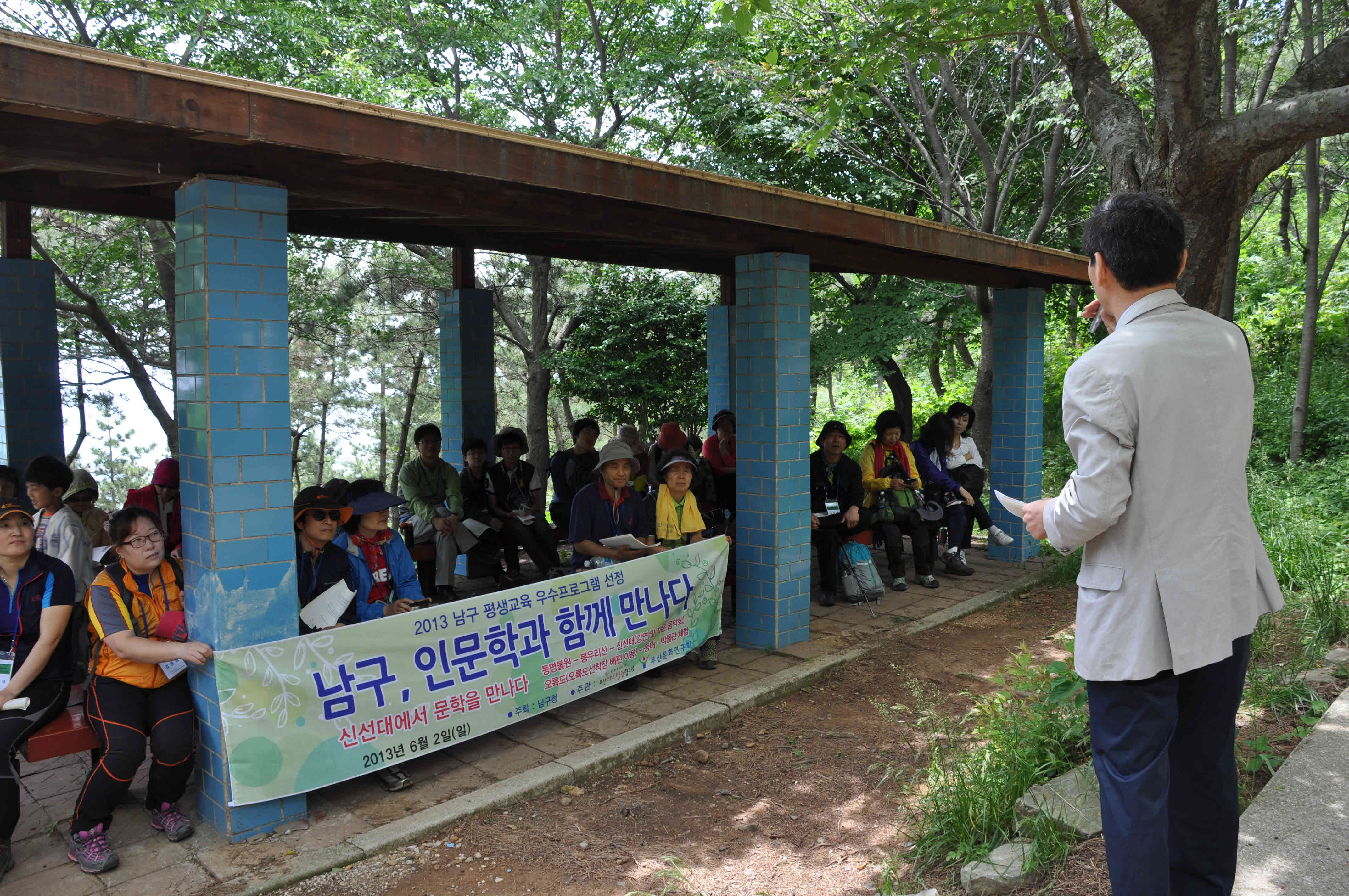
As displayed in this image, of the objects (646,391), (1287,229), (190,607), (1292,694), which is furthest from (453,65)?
(1287,229)

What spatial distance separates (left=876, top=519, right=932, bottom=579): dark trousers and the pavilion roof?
98.4 inches

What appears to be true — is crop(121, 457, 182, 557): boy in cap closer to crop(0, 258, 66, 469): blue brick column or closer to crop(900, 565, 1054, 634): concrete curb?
crop(0, 258, 66, 469): blue brick column

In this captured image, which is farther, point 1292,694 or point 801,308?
point 801,308

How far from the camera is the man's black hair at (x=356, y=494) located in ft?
15.9

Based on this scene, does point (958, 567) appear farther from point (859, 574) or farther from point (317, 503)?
point (317, 503)

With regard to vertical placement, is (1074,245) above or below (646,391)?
above

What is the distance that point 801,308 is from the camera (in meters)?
6.41

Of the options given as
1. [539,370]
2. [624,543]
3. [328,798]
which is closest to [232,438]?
[328,798]

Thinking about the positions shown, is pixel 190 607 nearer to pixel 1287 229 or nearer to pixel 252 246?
pixel 252 246

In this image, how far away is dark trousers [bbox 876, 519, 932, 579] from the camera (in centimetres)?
834

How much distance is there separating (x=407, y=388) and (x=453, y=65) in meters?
10.8

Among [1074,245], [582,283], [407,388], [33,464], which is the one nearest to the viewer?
[33,464]

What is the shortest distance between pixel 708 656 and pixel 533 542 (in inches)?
93.5

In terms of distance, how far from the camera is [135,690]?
3840mm
